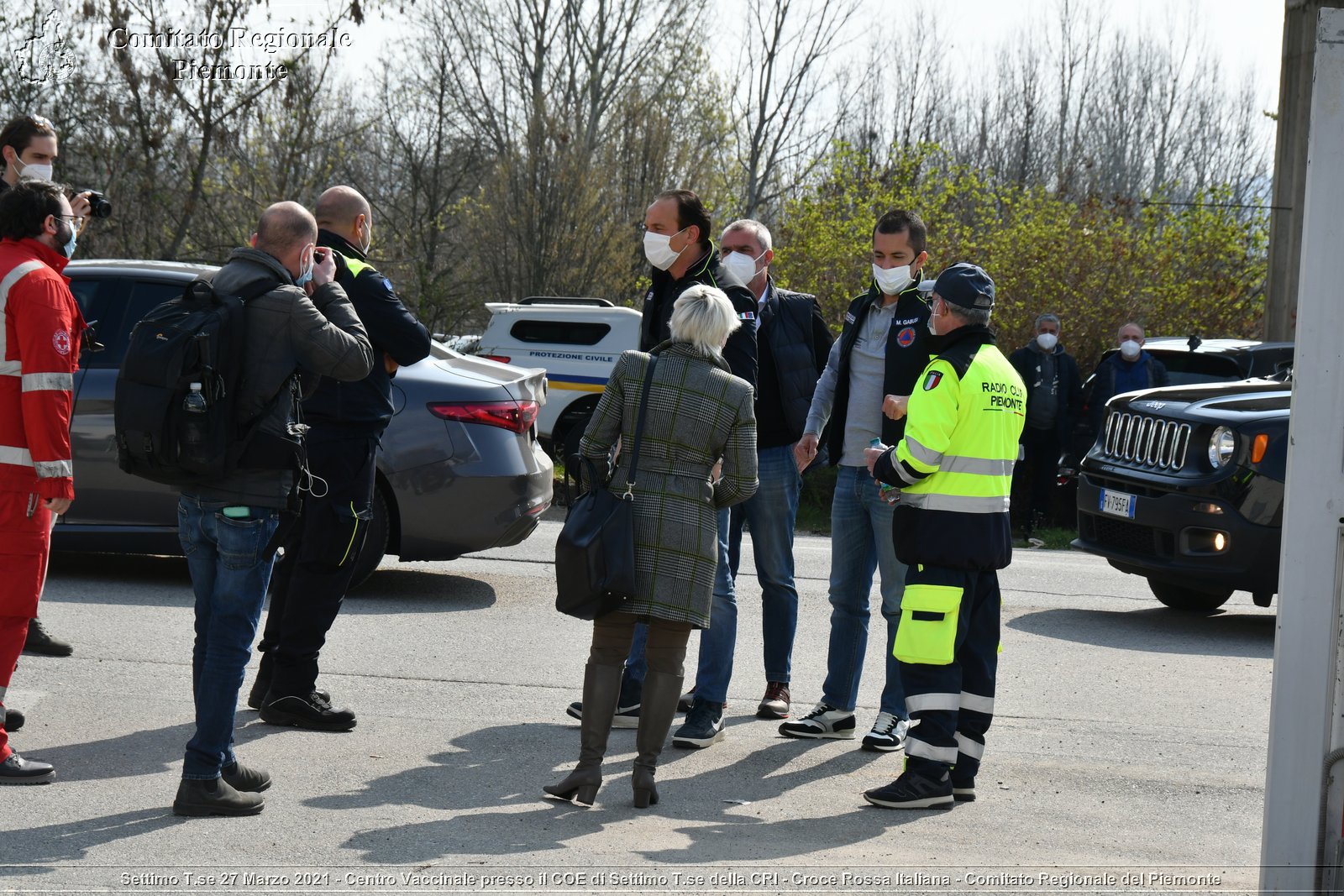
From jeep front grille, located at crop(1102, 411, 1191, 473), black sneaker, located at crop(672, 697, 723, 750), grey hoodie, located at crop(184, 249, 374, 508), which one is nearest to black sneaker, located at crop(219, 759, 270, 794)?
grey hoodie, located at crop(184, 249, 374, 508)

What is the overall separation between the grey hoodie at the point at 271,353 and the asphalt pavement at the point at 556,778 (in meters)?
1.01

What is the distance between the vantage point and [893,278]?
5.84 meters

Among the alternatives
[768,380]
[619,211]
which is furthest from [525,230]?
[768,380]

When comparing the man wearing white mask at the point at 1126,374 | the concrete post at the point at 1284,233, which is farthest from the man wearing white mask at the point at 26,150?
the concrete post at the point at 1284,233

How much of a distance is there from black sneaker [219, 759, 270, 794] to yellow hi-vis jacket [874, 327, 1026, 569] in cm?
226

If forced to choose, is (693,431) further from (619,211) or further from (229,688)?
(619,211)

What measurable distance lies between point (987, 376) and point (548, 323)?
44.2 ft

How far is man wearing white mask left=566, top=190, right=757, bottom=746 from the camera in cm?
572

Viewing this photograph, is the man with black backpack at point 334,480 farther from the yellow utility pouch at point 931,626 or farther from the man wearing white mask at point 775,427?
the yellow utility pouch at point 931,626

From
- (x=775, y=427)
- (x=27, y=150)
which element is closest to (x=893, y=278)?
(x=775, y=427)

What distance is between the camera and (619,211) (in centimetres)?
2817

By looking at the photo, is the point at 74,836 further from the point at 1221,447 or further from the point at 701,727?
the point at 1221,447

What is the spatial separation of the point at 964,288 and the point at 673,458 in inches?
46.8

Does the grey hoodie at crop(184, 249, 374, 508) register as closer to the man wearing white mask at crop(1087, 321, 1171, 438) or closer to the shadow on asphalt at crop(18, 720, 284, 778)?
the shadow on asphalt at crop(18, 720, 284, 778)
